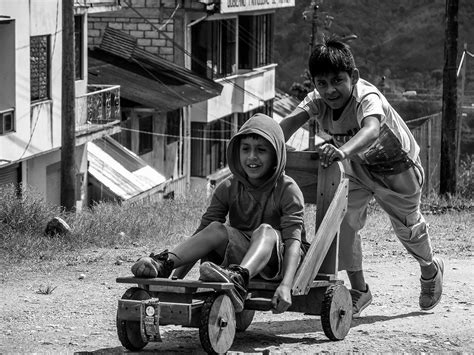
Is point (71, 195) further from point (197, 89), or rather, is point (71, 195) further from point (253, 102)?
point (253, 102)

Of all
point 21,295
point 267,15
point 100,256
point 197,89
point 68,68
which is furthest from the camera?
point 267,15

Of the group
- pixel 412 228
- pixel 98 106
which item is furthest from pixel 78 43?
pixel 412 228

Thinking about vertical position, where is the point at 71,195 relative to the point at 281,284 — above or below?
below

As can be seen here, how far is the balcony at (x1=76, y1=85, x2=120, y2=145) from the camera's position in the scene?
86.6ft

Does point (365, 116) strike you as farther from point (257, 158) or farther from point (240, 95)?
point (240, 95)

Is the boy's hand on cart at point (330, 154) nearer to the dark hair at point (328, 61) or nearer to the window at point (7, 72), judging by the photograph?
the dark hair at point (328, 61)

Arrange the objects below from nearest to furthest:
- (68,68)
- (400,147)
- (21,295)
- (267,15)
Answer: (400,147) → (21,295) → (68,68) → (267,15)

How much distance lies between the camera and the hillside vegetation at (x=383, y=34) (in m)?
85.3

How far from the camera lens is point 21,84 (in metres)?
23.3

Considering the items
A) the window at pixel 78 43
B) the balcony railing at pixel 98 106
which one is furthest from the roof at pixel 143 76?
the window at pixel 78 43

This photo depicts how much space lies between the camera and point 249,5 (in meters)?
40.6

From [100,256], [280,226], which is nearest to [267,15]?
[100,256]

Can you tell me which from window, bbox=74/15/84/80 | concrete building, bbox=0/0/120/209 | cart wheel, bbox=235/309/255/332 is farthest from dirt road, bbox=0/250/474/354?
window, bbox=74/15/84/80

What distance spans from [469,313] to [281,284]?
2.14m
